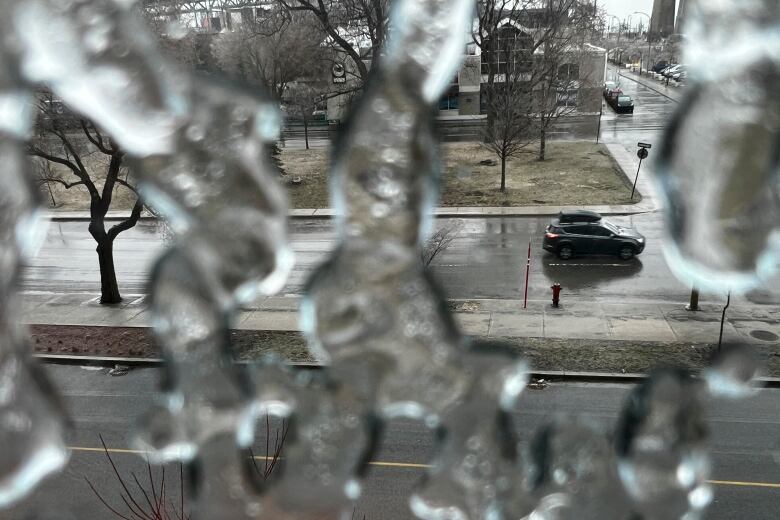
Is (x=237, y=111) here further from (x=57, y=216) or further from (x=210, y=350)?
(x=57, y=216)

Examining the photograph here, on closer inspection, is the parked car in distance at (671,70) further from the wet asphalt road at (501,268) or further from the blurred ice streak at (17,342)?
the wet asphalt road at (501,268)

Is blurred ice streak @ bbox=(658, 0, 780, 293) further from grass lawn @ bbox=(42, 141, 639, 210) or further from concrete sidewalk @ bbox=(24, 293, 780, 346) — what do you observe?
grass lawn @ bbox=(42, 141, 639, 210)

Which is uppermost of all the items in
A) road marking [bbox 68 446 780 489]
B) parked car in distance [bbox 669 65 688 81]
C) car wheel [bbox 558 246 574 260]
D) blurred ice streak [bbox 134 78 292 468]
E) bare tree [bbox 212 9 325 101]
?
bare tree [bbox 212 9 325 101]

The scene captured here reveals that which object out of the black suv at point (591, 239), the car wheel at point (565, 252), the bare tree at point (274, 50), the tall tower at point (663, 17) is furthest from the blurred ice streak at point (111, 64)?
the car wheel at point (565, 252)

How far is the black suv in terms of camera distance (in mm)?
8523

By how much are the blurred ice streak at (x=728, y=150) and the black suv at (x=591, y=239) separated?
789 cm

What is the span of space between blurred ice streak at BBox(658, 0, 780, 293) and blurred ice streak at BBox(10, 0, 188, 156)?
0.67 metres

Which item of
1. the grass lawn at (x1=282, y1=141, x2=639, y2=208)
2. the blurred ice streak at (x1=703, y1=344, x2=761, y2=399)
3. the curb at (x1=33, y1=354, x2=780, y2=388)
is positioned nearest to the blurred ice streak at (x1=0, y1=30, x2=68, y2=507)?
the blurred ice streak at (x1=703, y1=344, x2=761, y2=399)

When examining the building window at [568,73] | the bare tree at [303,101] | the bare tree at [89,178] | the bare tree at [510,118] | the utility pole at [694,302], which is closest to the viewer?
the bare tree at [303,101]

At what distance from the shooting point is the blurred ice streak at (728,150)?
29.4 inches

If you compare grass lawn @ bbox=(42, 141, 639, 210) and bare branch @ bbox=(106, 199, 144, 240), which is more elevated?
bare branch @ bbox=(106, 199, 144, 240)

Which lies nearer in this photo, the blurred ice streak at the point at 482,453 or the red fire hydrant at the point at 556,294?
the blurred ice streak at the point at 482,453

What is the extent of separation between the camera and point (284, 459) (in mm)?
1069

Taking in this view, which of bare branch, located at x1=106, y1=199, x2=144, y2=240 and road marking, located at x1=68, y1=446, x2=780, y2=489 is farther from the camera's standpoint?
bare branch, located at x1=106, y1=199, x2=144, y2=240
